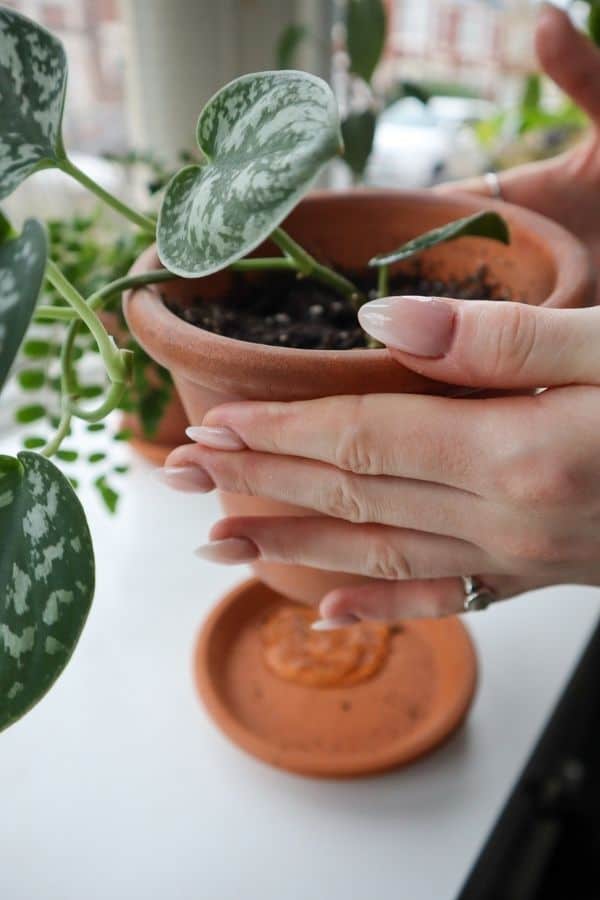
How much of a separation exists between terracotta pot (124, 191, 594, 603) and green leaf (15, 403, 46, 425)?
7.3 inches

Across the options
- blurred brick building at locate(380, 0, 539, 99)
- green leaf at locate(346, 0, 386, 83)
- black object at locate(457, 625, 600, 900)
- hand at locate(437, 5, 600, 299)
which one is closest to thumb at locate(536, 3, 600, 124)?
hand at locate(437, 5, 600, 299)

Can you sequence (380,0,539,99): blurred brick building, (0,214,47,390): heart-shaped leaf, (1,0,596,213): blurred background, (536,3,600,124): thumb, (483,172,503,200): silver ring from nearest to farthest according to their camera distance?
1. (0,214,47,390): heart-shaped leaf
2. (536,3,600,124): thumb
3. (483,172,503,200): silver ring
4. (1,0,596,213): blurred background
5. (380,0,539,99): blurred brick building

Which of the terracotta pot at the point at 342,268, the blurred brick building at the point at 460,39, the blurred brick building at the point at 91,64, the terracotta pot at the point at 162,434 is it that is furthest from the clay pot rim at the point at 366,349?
the blurred brick building at the point at 460,39

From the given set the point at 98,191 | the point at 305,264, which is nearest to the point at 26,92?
the point at 98,191

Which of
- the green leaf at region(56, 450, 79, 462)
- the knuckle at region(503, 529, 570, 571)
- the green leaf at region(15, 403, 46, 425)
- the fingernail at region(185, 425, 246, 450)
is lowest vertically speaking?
the green leaf at region(15, 403, 46, 425)

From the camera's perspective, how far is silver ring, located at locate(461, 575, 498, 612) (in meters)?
0.51

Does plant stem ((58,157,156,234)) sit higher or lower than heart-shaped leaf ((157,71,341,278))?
lower

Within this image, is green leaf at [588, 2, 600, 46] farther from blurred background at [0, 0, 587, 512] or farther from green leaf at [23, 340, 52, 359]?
green leaf at [23, 340, 52, 359]

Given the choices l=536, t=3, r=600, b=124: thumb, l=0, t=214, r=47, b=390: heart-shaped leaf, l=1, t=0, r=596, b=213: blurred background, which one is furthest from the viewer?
l=1, t=0, r=596, b=213: blurred background

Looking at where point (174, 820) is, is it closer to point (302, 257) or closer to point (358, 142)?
point (302, 257)

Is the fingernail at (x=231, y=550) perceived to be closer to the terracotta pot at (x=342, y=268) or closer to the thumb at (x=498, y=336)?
the terracotta pot at (x=342, y=268)

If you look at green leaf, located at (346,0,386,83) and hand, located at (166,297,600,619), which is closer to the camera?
hand, located at (166,297,600,619)

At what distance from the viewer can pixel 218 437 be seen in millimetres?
438

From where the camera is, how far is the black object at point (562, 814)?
0.70m
